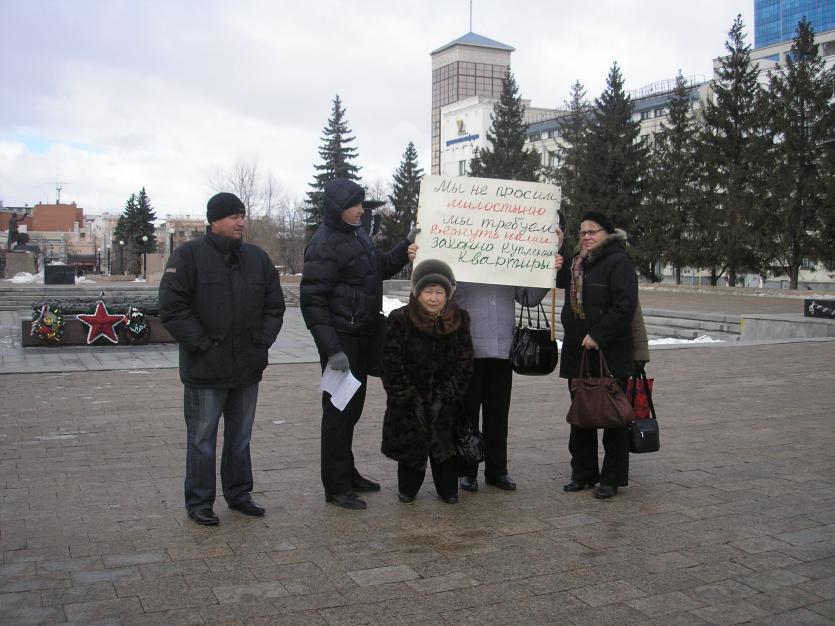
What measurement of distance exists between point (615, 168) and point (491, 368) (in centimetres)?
4381

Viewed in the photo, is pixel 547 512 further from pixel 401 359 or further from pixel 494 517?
pixel 401 359

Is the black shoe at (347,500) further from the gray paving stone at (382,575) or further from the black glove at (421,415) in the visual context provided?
the gray paving stone at (382,575)

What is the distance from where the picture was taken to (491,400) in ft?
18.3

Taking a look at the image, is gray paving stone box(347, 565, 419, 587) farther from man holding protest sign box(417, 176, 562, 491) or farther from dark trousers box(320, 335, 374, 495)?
man holding protest sign box(417, 176, 562, 491)

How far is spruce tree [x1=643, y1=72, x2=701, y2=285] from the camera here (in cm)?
4328

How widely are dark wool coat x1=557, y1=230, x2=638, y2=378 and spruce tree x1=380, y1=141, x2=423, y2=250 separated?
204 feet

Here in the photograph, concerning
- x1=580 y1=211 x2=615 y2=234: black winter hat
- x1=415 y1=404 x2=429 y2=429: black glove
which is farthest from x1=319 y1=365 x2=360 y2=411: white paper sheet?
x1=580 y1=211 x2=615 y2=234: black winter hat

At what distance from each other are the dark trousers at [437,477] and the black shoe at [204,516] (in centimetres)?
118

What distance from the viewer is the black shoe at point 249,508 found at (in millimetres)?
5000

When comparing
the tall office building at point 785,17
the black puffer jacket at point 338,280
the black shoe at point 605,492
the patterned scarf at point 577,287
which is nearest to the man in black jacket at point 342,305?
the black puffer jacket at point 338,280

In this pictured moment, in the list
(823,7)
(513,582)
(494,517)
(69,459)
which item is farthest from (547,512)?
(823,7)

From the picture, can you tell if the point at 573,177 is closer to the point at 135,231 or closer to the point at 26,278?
the point at 26,278

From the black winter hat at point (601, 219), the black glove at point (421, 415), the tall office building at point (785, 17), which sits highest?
the tall office building at point (785, 17)

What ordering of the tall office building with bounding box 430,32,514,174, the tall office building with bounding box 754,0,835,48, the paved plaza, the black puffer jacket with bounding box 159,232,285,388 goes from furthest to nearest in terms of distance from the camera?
1. the tall office building with bounding box 430,32,514,174
2. the tall office building with bounding box 754,0,835,48
3. the black puffer jacket with bounding box 159,232,285,388
4. the paved plaza
